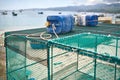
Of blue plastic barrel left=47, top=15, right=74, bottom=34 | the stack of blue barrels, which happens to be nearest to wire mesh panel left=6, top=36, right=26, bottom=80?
blue plastic barrel left=47, top=15, right=74, bottom=34

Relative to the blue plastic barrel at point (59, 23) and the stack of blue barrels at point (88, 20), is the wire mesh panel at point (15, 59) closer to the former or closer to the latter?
the blue plastic barrel at point (59, 23)

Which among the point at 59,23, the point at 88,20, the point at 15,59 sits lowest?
the point at 15,59

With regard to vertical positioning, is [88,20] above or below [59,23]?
above

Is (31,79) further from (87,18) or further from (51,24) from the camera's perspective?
(87,18)

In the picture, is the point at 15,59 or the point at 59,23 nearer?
the point at 15,59

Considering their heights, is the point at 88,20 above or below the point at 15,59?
above

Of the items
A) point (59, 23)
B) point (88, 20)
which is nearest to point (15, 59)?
point (59, 23)

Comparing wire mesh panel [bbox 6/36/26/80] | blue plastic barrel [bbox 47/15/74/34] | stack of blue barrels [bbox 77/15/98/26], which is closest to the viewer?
wire mesh panel [bbox 6/36/26/80]

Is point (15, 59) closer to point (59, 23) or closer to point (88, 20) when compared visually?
point (59, 23)

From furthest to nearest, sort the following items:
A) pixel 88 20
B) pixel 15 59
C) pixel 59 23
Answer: pixel 88 20 < pixel 59 23 < pixel 15 59

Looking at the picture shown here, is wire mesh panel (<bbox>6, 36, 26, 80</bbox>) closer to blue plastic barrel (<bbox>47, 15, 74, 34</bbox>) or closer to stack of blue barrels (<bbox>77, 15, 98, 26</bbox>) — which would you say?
blue plastic barrel (<bbox>47, 15, 74, 34</bbox>)

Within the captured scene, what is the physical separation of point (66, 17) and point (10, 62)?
560cm

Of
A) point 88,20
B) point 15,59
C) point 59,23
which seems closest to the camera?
point 15,59

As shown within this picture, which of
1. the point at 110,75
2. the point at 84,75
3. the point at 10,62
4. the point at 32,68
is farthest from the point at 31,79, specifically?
the point at 110,75
